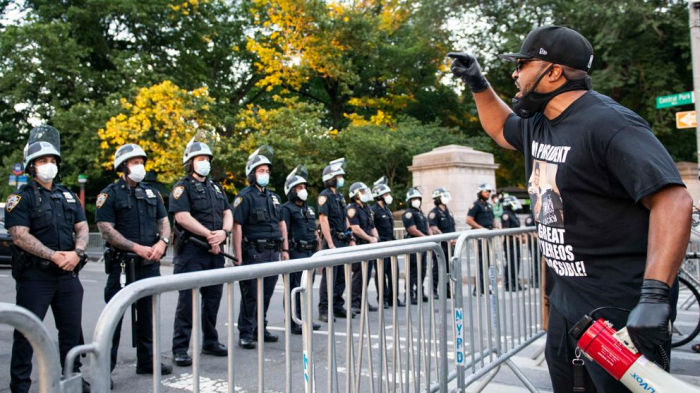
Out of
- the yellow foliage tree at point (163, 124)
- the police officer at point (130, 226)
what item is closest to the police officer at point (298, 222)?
the police officer at point (130, 226)

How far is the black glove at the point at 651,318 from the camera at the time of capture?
2.02 meters

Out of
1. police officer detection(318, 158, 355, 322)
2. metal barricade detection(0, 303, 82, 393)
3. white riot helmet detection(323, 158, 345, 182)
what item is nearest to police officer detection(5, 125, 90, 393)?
metal barricade detection(0, 303, 82, 393)

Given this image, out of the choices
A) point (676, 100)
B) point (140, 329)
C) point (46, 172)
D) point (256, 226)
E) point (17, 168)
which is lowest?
point (140, 329)

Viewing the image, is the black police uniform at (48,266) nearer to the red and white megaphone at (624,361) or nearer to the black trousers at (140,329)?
the black trousers at (140,329)

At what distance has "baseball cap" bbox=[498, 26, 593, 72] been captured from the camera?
2.53 metres

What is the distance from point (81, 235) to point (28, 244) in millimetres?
507

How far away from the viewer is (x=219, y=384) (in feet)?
8.11

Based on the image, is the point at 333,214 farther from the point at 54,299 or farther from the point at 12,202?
the point at 12,202

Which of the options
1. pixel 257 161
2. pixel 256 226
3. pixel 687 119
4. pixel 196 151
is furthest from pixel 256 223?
pixel 687 119

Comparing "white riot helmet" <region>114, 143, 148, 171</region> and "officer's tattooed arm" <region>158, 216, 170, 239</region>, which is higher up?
"white riot helmet" <region>114, 143, 148, 171</region>

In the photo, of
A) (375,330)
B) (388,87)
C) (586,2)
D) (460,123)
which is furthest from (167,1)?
(375,330)

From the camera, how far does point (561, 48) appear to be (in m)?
2.53

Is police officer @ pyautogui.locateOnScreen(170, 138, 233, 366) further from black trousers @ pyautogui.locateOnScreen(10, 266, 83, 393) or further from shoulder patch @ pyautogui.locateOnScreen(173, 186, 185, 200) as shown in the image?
black trousers @ pyautogui.locateOnScreen(10, 266, 83, 393)

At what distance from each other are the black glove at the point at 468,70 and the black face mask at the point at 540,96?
0.43 m
